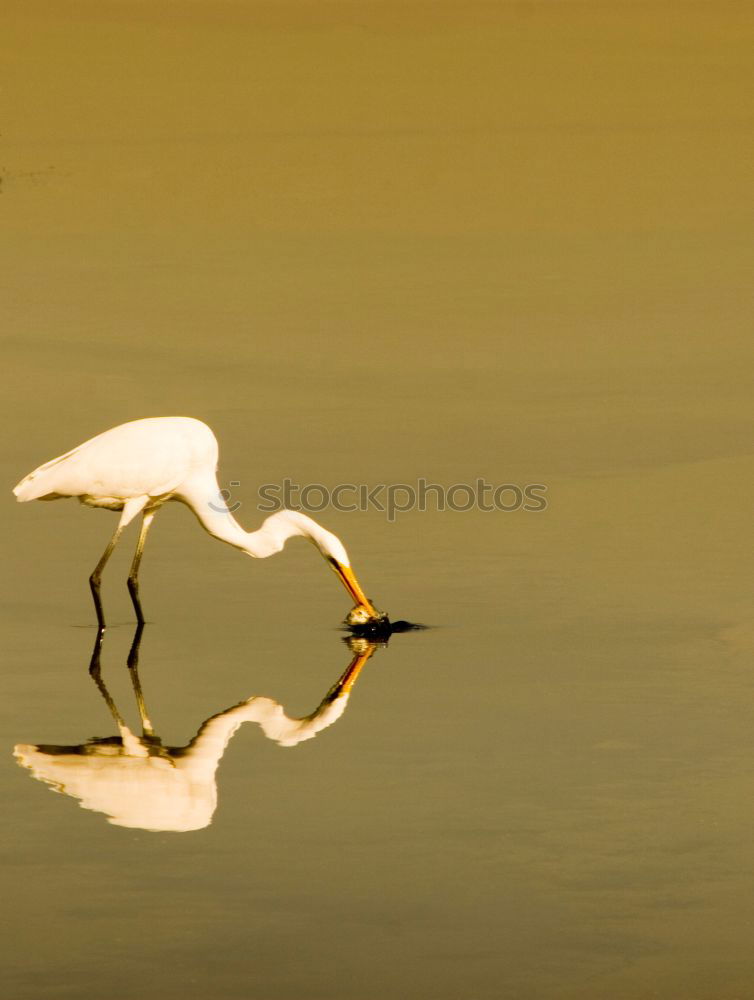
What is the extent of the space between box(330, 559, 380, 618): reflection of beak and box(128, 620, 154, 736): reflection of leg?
1.34 meters

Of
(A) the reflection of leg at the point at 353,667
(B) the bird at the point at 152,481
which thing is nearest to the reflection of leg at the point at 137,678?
(B) the bird at the point at 152,481

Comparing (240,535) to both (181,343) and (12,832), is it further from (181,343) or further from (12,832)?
(181,343)

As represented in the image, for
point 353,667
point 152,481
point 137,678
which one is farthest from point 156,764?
point 152,481

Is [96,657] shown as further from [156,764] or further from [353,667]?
[156,764]

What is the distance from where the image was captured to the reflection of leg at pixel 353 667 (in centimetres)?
1181

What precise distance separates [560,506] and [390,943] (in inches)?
365

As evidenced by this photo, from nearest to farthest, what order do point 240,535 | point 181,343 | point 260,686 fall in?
point 260,686 < point 240,535 < point 181,343

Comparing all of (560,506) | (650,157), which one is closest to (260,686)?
(560,506)

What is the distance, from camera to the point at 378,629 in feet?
43.4

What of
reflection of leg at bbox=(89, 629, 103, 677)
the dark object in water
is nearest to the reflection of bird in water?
reflection of leg at bbox=(89, 629, 103, 677)

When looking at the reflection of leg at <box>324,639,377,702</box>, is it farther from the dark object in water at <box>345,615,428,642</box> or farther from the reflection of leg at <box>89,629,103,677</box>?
the reflection of leg at <box>89,629,103,677</box>

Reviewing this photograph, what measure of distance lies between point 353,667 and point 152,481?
2.95 metres

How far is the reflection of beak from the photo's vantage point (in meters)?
13.3

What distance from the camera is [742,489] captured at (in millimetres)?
17078
